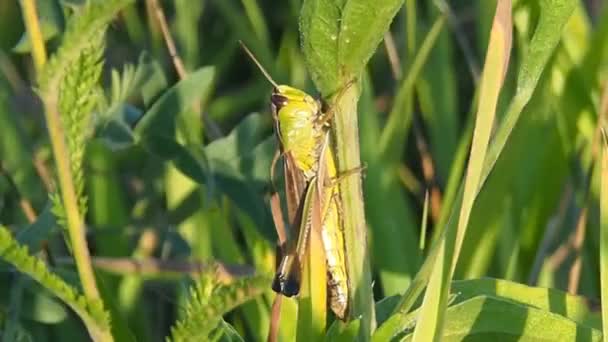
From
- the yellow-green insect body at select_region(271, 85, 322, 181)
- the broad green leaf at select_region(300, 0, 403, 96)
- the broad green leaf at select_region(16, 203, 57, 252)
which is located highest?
the broad green leaf at select_region(300, 0, 403, 96)

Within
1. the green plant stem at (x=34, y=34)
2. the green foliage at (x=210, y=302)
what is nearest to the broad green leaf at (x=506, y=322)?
the green foliage at (x=210, y=302)

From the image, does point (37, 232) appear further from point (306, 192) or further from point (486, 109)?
point (486, 109)

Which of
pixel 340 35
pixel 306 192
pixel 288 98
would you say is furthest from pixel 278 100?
pixel 340 35

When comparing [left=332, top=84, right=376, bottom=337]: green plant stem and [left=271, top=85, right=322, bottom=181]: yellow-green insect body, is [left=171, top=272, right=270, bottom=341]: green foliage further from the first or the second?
[left=271, top=85, right=322, bottom=181]: yellow-green insect body

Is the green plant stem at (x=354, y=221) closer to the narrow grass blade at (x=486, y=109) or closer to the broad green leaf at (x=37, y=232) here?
the narrow grass blade at (x=486, y=109)

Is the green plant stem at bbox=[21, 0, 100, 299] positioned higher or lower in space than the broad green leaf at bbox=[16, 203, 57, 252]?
higher

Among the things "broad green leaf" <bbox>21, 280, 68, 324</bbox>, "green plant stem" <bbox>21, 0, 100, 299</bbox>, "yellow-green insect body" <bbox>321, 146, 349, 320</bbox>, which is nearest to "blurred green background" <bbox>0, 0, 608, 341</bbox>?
"broad green leaf" <bbox>21, 280, 68, 324</bbox>

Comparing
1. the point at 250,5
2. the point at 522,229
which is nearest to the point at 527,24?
the point at 522,229
